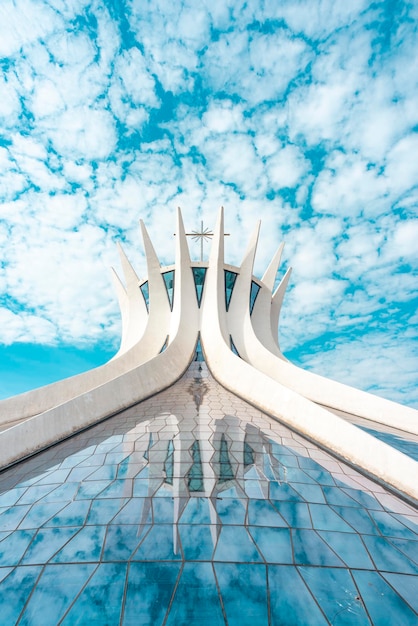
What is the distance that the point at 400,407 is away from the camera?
1034 centimetres

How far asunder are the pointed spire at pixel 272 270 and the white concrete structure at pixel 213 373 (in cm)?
7

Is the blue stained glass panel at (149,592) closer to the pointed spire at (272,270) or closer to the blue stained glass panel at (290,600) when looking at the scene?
the blue stained glass panel at (290,600)

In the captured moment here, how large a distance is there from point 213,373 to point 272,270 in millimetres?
9957

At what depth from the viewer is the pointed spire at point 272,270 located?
20109mm

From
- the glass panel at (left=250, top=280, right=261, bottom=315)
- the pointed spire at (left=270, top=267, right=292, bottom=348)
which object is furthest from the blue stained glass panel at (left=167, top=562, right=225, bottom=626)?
the pointed spire at (left=270, top=267, right=292, bottom=348)

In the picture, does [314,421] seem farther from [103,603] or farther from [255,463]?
[103,603]

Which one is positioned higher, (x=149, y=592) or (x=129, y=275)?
(x=129, y=275)

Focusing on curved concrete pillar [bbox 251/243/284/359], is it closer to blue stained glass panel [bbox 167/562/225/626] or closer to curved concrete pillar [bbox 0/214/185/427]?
curved concrete pillar [bbox 0/214/185/427]

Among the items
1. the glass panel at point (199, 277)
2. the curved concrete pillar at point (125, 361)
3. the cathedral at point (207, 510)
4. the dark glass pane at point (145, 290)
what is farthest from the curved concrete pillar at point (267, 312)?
the cathedral at point (207, 510)

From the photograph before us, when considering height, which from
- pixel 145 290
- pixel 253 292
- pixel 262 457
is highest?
pixel 145 290

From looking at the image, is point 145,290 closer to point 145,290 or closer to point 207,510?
point 145,290

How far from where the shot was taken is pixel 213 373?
44.9ft

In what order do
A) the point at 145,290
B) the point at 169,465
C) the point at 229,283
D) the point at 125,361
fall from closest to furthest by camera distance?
the point at 169,465, the point at 125,361, the point at 229,283, the point at 145,290

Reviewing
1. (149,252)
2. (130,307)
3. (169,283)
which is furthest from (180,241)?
(130,307)
